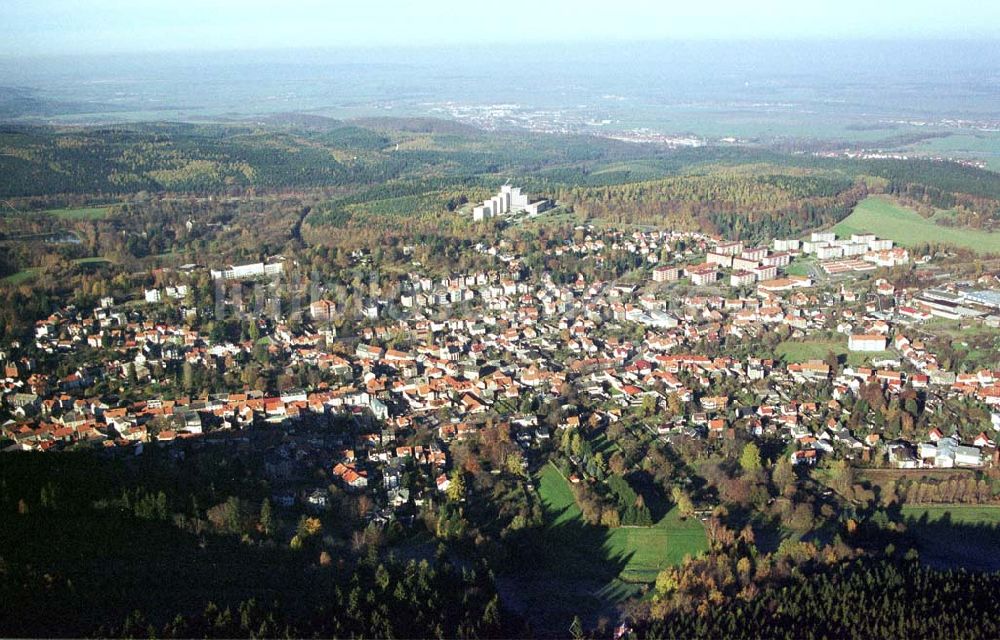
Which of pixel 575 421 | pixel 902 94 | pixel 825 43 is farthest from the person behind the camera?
pixel 825 43

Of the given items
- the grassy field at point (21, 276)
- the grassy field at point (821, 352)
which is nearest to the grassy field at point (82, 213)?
the grassy field at point (21, 276)

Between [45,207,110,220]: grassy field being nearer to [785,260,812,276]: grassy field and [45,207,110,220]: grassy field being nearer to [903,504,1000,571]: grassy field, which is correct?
[785,260,812,276]: grassy field

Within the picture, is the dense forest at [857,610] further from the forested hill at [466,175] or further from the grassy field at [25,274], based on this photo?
the forested hill at [466,175]

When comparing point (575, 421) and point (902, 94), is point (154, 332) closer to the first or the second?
point (575, 421)

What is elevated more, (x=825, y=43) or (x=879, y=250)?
(x=825, y=43)

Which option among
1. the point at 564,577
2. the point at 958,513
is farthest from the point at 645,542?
the point at 958,513

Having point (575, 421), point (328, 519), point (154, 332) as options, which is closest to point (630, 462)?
point (575, 421)

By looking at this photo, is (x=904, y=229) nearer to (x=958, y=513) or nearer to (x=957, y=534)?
(x=958, y=513)

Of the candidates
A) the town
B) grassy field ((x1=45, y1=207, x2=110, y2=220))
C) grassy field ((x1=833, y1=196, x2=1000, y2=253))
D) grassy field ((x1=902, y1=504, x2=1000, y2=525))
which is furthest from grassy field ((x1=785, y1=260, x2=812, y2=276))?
grassy field ((x1=45, y1=207, x2=110, y2=220))
